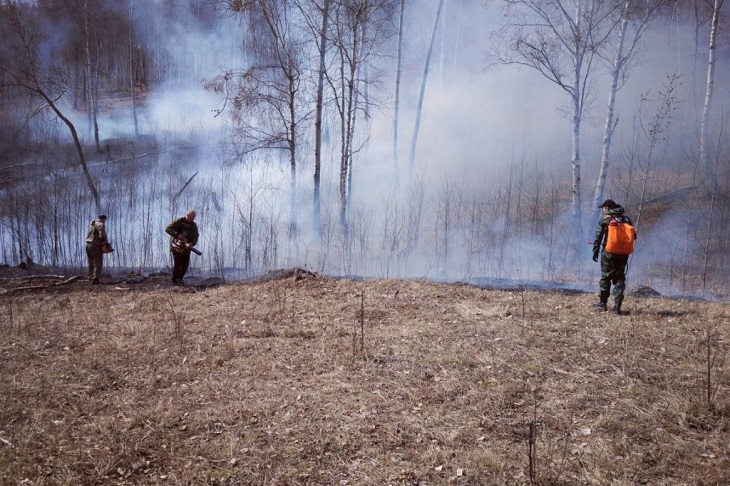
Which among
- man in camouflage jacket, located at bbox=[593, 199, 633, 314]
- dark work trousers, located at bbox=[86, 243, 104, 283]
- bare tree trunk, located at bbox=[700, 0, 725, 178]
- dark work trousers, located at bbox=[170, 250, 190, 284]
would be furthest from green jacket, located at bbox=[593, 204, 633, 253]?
bare tree trunk, located at bbox=[700, 0, 725, 178]

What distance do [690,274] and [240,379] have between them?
1295 centimetres

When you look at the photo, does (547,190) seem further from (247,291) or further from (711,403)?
(711,403)

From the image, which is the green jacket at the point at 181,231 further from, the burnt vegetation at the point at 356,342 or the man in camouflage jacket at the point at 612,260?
the man in camouflage jacket at the point at 612,260

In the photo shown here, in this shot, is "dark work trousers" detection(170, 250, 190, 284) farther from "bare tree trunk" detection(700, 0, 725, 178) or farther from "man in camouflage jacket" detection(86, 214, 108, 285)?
"bare tree trunk" detection(700, 0, 725, 178)

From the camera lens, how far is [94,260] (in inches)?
395

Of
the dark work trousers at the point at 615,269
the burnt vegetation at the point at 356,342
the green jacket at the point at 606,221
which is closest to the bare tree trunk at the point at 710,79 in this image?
the burnt vegetation at the point at 356,342

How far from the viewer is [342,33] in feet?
45.8

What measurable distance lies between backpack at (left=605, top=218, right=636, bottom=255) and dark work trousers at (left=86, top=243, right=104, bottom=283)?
10.0 meters

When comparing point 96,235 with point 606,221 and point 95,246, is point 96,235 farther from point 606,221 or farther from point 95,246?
point 606,221

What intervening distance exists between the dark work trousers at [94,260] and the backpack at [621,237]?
10024mm

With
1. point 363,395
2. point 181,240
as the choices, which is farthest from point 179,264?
point 363,395

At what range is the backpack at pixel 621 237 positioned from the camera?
695 centimetres

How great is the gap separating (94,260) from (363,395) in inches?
316

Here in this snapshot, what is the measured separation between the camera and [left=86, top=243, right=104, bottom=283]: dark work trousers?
32.7ft
